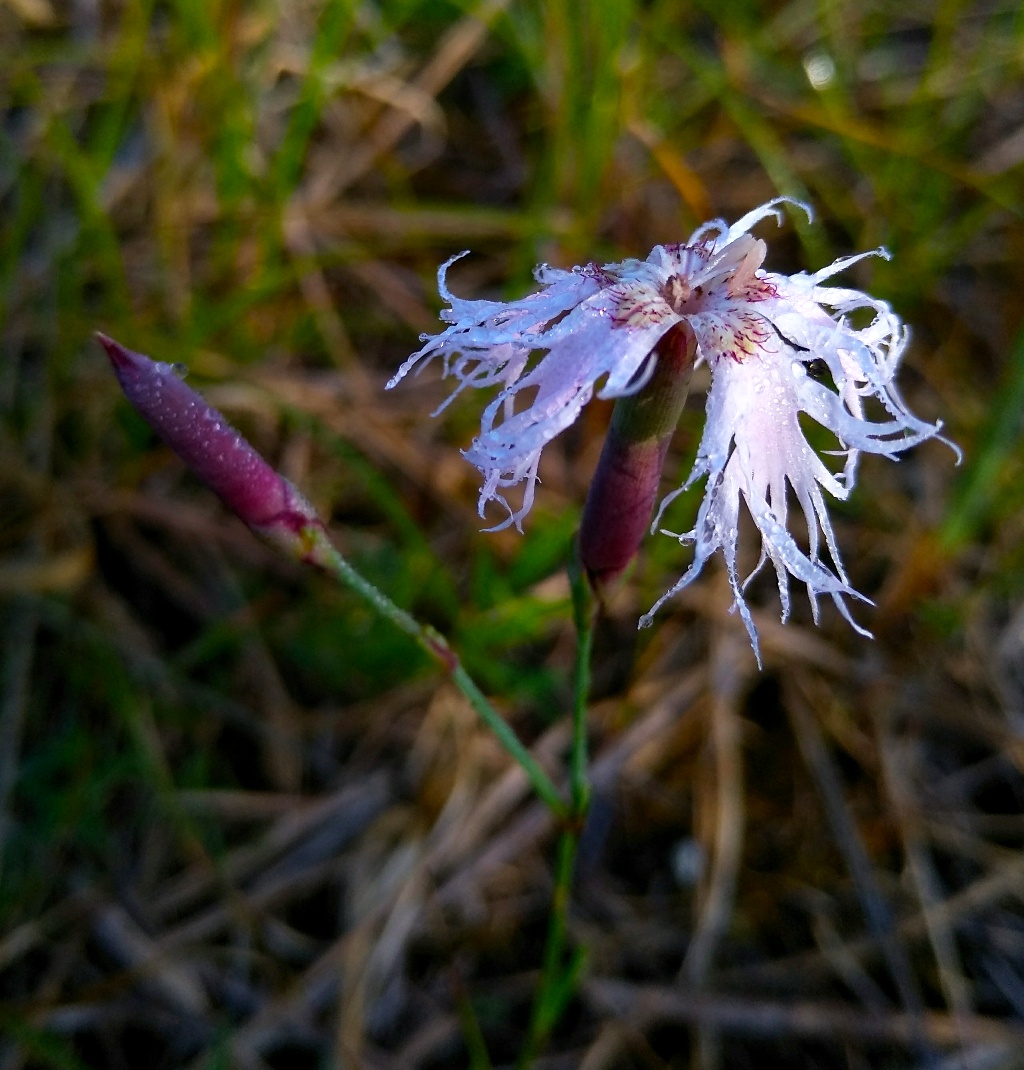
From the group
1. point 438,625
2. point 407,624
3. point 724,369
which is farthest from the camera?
point 438,625

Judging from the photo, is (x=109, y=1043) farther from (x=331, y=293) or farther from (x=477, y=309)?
(x=331, y=293)

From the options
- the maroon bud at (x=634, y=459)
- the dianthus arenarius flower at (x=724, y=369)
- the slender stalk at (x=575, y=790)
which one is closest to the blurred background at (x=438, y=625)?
the slender stalk at (x=575, y=790)

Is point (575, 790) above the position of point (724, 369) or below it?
below

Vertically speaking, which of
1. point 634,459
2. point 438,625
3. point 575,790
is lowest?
point 438,625

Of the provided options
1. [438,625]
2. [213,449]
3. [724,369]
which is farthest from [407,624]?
[438,625]

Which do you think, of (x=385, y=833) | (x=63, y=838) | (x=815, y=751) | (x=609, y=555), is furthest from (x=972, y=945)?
(x=63, y=838)

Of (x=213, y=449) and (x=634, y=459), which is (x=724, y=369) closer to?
(x=634, y=459)
